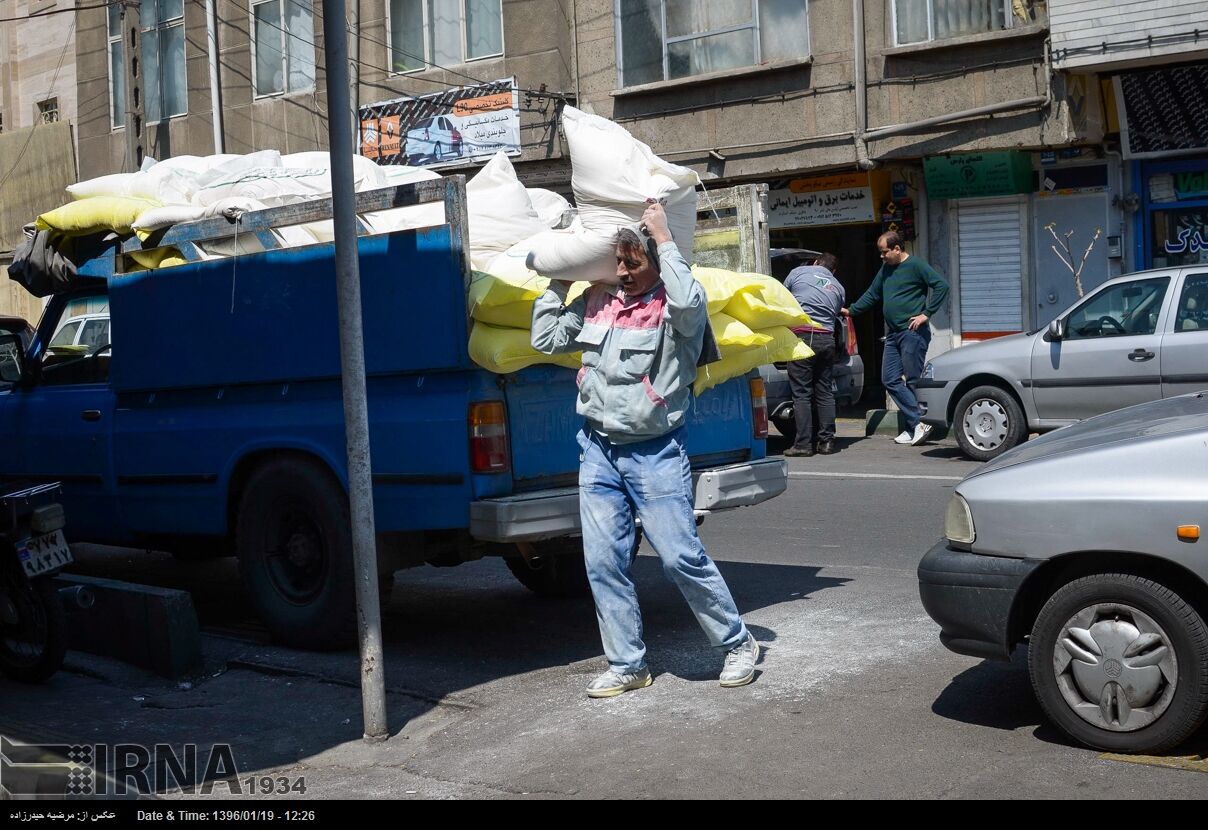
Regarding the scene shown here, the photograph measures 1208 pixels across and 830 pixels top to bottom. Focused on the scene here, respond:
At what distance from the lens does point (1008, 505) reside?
479cm

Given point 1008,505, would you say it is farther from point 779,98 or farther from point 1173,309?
point 779,98

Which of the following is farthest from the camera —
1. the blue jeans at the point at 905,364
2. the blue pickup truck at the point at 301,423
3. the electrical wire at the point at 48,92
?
the electrical wire at the point at 48,92

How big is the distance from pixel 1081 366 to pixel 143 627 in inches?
340

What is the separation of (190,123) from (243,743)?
22315mm

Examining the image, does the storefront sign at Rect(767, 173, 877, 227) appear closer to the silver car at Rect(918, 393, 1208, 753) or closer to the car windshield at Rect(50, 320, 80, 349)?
the car windshield at Rect(50, 320, 80, 349)

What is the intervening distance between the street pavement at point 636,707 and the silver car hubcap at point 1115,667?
0.16 meters

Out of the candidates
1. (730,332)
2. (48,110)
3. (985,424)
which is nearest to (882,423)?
(985,424)

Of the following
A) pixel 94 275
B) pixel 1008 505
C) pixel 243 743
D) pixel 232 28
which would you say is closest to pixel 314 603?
pixel 243 743

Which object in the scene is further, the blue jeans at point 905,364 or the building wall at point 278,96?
the building wall at point 278,96

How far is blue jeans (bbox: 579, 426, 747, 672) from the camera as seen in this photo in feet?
18.3

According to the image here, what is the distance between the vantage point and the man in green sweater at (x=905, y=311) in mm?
13914

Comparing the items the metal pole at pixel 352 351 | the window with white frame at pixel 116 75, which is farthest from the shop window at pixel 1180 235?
the window with white frame at pixel 116 75

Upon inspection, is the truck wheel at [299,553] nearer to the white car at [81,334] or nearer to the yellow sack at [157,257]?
the yellow sack at [157,257]

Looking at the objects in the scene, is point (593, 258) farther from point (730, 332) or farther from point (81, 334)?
point (81, 334)
